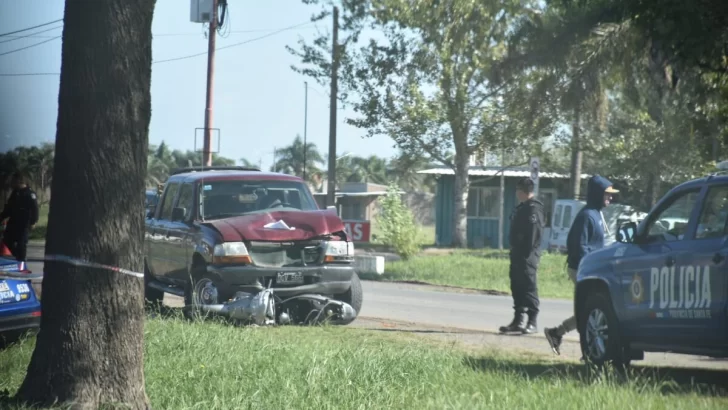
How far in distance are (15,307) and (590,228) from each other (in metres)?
5.95

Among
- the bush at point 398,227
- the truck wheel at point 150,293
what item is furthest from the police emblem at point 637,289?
the bush at point 398,227

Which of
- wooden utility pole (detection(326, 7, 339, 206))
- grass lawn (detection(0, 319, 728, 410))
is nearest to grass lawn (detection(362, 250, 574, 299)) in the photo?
wooden utility pole (detection(326, 7, 339, 206))

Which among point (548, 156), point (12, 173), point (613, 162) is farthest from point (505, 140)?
point (12, 173)

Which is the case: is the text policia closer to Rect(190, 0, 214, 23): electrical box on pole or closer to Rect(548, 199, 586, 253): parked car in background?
Rect(190, 0, 214, 23): electrical box on pole

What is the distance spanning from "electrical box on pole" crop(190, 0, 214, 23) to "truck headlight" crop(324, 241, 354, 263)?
1282 centimetres

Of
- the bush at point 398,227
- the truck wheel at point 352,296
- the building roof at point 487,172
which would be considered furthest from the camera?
the building roof at point 487,172

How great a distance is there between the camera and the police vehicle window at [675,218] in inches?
371

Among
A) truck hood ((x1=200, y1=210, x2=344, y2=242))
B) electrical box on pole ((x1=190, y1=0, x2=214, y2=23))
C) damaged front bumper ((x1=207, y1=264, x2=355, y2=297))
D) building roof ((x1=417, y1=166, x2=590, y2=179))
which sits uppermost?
electrical box on pole ((x1=190, y1=0, x2=214, y2=23))

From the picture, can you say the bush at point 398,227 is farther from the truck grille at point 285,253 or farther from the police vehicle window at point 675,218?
the police vehicle window at point 675,218

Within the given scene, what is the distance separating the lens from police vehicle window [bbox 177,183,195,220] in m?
14.2

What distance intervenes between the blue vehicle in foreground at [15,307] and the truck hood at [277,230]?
284 centimetres

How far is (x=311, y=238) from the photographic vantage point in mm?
13461

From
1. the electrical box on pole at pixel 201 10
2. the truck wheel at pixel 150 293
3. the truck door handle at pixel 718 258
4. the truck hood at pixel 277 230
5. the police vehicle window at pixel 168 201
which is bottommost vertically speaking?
the truck wheel at pixel 150 293

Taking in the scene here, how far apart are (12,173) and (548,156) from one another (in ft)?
99.6
